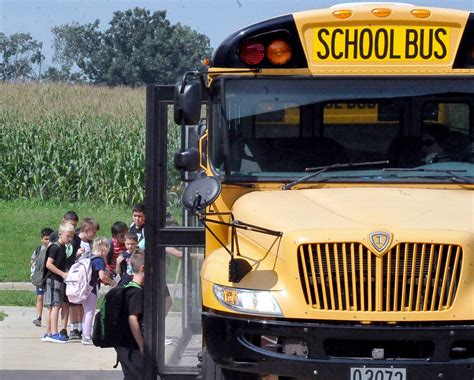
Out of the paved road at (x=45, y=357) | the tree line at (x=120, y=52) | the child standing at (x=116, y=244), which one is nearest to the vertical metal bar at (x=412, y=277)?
the paved road at (x=45, y=357)

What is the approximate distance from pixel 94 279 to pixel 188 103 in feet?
17.6

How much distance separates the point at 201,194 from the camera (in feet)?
20.0

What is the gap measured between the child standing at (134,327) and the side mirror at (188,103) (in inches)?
58.5

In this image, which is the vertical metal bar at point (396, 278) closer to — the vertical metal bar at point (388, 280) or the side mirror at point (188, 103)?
the vertical metal bar at point (388, 280)

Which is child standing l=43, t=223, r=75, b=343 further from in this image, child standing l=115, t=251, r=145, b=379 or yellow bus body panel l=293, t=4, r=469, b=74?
yellow bus body panel l=293, t=4, r=469, b=74

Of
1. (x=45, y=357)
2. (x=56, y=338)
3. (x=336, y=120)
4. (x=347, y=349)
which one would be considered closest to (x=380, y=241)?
(x=347, y=349)

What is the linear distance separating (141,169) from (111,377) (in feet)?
42.0

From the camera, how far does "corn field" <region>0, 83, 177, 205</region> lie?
73.2 feet

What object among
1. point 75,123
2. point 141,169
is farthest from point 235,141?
point 75,123

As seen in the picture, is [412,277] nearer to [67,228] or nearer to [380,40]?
[380,40]

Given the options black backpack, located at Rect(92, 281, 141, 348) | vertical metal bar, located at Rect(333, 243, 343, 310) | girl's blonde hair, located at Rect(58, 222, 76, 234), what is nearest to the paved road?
black backpack, located at Rect(92, 281, 141, 348)

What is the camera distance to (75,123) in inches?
985

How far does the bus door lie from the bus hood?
114 cm

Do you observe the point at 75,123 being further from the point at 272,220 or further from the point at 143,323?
the point at 272,220
